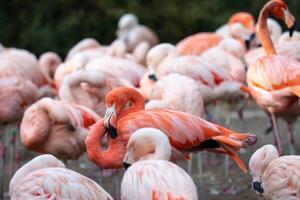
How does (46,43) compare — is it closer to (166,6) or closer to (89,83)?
(166,6)

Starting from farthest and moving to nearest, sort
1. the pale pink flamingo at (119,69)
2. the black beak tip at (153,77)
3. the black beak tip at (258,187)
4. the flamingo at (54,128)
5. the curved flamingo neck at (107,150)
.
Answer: the pale pink flamingo at (119,69) → the black beak tip at (153,77) → the flamingo at (54,128) → the curved flamingo neck at (107,150) → the black beak tip at (258,187)

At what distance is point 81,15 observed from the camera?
44.6 feet

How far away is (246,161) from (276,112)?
1.06 metres

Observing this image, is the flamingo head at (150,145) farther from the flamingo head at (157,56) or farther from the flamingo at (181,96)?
the flamingo head at (157,56)

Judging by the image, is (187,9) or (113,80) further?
(187,9)

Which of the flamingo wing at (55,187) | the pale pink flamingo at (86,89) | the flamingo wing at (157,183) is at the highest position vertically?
the flamingo wing at (157,183)

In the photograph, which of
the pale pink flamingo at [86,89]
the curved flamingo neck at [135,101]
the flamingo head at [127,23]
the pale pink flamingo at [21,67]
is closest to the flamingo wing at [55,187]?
the curved flamingo neck at [135,101]

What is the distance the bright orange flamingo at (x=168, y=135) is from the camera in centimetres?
530

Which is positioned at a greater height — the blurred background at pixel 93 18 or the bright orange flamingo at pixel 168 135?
the bright orange flamingo at pixel 168 135

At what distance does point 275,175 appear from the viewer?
4621 millimetres

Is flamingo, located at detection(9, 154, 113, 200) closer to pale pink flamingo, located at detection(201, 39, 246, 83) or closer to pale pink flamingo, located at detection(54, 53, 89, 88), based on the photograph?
pale pink flamingo, located at detection(201, 39, 246, 83)

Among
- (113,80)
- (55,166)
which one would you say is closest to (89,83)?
(113,80)

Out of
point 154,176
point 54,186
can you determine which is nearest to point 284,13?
point 154,176

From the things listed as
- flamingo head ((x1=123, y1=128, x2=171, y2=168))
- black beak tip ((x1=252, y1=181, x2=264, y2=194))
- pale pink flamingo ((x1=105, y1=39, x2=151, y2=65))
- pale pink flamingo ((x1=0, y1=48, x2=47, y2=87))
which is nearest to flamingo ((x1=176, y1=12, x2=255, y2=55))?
pale pink flamingo ((x1=105, y1=39, x2=151, y2=65))
